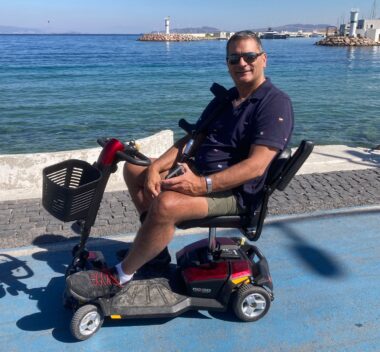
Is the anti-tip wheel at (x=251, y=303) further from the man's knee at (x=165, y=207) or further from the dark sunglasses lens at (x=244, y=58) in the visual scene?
the dark sunglasses lens at (x=244, y=58)

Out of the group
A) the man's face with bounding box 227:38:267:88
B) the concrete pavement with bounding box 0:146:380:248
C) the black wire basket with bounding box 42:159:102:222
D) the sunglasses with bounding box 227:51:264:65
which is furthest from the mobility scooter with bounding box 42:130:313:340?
the concrete pavement with bounding box 0:146:380:248

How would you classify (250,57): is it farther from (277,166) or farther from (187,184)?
(187,184)

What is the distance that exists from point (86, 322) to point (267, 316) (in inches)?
50.0

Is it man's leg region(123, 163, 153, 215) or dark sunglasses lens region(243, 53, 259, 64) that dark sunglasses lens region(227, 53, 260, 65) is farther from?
man's leg region(123, 163, 153, 215)

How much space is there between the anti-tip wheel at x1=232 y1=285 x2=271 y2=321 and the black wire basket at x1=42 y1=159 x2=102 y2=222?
1188 mm

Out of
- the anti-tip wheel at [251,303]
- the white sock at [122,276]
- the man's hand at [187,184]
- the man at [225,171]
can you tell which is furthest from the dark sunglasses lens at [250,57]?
the white sock at [122,276]

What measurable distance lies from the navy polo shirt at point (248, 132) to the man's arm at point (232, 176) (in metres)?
0.08

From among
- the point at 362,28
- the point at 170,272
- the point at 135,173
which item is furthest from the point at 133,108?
the point at 362,28

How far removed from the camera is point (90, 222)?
117 inches

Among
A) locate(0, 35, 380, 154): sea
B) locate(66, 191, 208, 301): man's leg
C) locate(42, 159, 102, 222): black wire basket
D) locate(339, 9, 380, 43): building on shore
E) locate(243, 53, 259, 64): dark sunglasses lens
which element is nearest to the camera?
locate(42, 159, 102, 222): black wire basket

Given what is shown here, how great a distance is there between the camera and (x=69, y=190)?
2652mm

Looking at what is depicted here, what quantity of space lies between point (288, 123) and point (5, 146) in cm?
1253

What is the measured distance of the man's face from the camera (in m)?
3.05

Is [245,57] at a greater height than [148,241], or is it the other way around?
[245,57]
